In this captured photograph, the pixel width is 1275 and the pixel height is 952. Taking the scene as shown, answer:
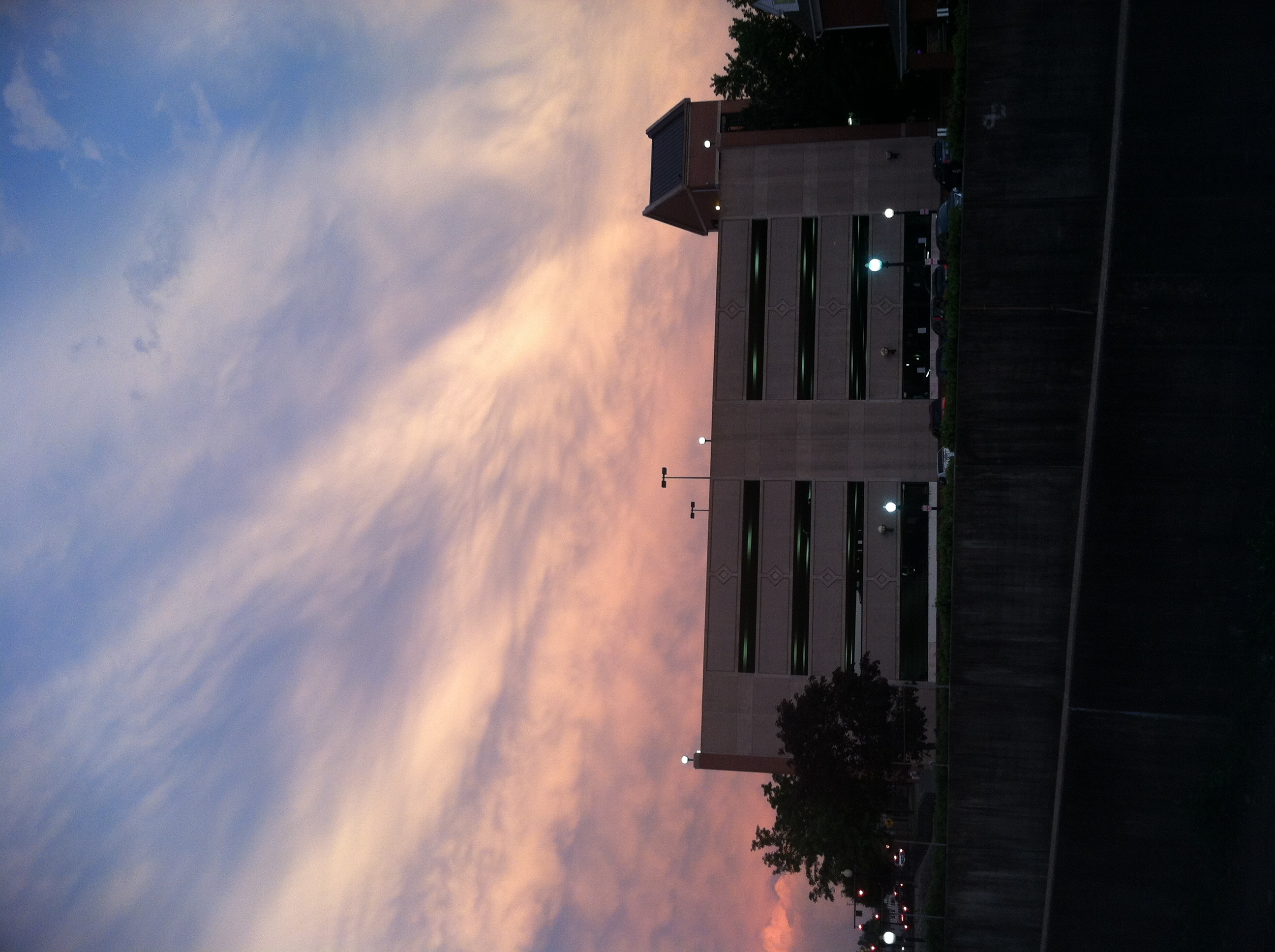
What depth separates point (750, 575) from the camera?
1451 inches

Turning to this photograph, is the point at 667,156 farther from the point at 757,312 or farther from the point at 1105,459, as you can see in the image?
the point at 1105,459

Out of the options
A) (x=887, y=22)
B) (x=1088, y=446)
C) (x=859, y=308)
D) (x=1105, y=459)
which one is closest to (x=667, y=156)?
(x=887, y=22)

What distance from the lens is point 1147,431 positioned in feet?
61.6

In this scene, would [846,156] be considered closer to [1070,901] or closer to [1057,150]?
[1057,150]

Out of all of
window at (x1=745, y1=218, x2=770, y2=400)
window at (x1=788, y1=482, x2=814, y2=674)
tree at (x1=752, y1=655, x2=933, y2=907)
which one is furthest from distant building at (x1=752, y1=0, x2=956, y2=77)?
tree at (x1=752, y1=655, x2=933, y2=907)

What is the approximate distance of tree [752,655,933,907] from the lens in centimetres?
2753

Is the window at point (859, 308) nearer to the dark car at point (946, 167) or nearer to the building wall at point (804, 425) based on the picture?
the building wall at point (804, 425)

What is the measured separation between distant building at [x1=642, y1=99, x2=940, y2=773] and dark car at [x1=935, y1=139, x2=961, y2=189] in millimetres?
4334

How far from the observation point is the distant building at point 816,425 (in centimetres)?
3559

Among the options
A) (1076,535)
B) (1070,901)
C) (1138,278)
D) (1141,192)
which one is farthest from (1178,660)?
(1141,192)

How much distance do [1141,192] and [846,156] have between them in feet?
67.4

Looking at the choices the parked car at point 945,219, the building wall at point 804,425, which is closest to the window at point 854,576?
the building wall at point 804,425

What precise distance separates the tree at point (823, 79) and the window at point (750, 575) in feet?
60.4

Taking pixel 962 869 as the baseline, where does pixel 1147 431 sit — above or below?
above
